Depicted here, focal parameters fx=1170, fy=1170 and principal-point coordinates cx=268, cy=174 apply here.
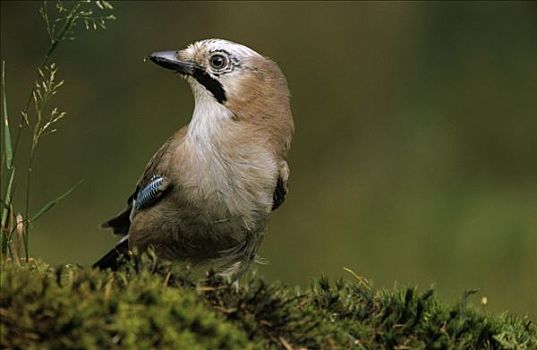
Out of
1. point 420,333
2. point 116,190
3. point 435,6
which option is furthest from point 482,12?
point 420,333

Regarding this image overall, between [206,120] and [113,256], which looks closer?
[206,120]

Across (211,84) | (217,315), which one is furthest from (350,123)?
(217,315)

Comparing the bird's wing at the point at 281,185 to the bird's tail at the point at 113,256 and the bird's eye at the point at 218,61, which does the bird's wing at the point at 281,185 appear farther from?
the bird's tail at the point at 113,256

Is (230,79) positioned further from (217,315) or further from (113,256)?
(217,315)

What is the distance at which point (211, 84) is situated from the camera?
5211mm

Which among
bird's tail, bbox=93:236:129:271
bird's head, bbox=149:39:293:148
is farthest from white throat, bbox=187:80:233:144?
bird's tail, bbox=93:236:129:271

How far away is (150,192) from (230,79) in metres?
0.63

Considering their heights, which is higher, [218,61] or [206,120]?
[218,61]

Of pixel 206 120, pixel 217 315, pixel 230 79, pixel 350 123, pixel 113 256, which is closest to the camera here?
pixel 217 315

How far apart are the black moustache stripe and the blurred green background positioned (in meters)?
2.41

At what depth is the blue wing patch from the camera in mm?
5230

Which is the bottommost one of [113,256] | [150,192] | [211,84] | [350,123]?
[350,123]

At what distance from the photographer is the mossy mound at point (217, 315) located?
290 centimetres

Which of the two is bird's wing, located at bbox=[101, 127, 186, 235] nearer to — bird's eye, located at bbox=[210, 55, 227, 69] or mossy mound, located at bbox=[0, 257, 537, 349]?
bird's eye, located at bbox=[210, 55, 227, 69]
